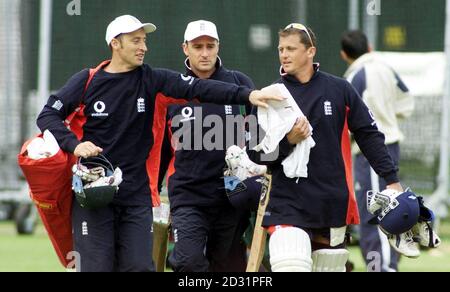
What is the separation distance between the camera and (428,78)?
16672 mm

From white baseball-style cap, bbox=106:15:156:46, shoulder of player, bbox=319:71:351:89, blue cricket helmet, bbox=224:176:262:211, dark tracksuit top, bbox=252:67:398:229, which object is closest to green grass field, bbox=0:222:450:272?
blue cricket helmet, bbox=224:176:262:211

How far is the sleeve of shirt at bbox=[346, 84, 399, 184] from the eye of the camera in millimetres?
8125

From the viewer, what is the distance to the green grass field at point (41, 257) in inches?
483

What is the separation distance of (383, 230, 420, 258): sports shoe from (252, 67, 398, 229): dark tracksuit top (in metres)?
0.33

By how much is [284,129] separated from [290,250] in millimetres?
809

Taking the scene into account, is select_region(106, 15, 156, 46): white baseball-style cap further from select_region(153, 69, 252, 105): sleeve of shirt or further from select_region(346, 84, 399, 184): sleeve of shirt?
select_region(346, 84, 399, 184): sleeve of shirt

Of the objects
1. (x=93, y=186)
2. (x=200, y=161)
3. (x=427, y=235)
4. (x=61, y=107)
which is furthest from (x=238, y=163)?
(x=427, y=235)

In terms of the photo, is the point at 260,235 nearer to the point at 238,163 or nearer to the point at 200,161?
the point at 238,163

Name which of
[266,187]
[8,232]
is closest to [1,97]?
[8,232]

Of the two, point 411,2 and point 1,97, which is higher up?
point 411,2

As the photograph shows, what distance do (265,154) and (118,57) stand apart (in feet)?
4.71

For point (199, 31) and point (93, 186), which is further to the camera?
point (199, 31)

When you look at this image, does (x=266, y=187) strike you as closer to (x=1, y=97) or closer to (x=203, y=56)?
(x=203, y=56)

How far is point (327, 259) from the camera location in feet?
26.5
